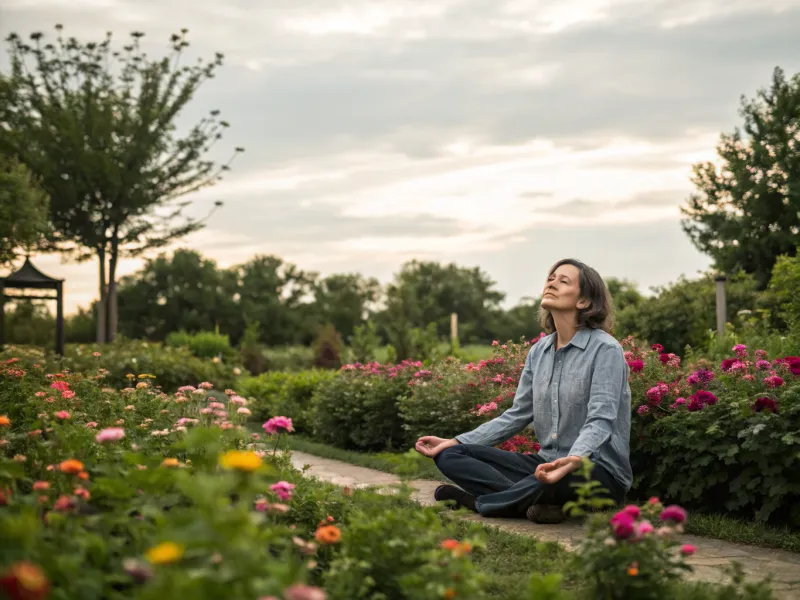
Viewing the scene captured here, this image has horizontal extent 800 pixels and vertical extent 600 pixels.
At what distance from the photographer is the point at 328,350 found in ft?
68.8

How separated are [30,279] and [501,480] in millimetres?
11972

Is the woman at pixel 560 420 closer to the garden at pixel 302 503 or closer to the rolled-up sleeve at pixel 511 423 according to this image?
the rolled-up sleeve at pixel 511 423

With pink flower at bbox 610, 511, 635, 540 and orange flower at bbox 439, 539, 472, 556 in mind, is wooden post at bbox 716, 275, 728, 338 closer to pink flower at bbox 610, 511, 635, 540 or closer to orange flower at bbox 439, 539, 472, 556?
pink flower at bbox 610, 511, 635, 540

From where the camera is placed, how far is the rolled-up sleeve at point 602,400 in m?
4.48

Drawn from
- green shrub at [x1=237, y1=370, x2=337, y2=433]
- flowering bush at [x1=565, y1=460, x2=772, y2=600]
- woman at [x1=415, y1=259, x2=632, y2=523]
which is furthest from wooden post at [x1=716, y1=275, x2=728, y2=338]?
flowering bush at [x1=565, y1=460, x2=772, y2=600]

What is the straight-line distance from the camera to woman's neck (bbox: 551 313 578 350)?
16.4 feet

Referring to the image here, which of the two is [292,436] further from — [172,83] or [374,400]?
[172,83]

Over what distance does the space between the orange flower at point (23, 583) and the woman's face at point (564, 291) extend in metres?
3.74

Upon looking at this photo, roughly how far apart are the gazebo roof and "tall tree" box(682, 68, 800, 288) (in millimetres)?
14508

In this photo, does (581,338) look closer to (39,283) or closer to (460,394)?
(460,394)

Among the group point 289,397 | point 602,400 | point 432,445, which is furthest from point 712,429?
point 289,397

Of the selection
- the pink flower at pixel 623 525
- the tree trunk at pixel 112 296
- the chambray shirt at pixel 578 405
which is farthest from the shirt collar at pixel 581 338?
the tree trunk at pixel 112 296

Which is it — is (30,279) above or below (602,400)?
above

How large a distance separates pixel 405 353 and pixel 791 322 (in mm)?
9442
